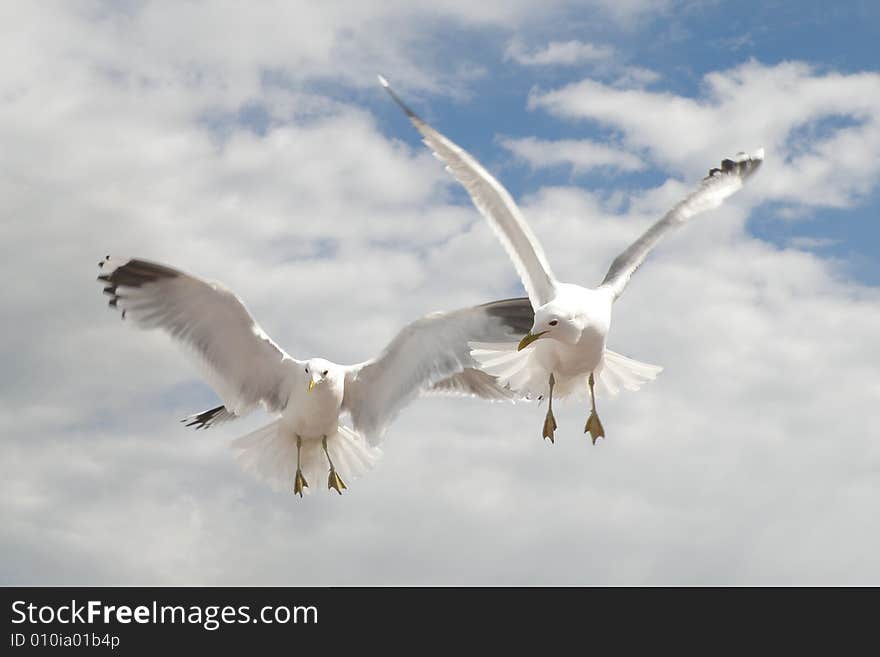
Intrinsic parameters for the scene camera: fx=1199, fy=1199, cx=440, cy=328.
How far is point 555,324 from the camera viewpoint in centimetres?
1002

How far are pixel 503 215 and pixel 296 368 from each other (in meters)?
2.55

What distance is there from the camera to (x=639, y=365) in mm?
11680

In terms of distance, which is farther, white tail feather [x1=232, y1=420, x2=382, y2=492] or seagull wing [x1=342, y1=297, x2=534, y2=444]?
white tail feather [x1=232, y1=420, x2=382, y2=492]

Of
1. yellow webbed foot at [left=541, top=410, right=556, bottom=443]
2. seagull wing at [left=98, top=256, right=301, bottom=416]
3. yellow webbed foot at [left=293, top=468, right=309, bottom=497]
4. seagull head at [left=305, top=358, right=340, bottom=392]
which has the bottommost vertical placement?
yellow webbed foot at [left=541, top=410, right=556, bottom=443]

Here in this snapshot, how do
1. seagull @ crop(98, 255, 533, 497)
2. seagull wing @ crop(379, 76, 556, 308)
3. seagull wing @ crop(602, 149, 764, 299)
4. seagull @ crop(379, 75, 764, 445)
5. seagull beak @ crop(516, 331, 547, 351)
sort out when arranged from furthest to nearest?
seagull @ crop(98, 255, 533, 497), seagull wing @ crop(602, 149, 764, 299), seagull wing @ crop(379, 76, 556, 308), seagull @ crop(379, 75, 764, 445), seagull beak @ crop(516, 331, 547, 351)

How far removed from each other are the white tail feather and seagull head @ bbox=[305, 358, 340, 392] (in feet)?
3.05

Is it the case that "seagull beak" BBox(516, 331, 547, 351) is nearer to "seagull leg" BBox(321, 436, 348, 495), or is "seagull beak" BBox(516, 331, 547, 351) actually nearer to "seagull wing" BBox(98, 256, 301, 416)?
"seagull wing" BBox(98, 256, 301, 416)

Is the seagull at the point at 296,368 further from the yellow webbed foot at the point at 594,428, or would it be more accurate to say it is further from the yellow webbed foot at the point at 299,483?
the yellow webbed foot at the point at 594,428

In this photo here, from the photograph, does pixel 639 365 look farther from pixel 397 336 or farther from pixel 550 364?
pixel 397 336

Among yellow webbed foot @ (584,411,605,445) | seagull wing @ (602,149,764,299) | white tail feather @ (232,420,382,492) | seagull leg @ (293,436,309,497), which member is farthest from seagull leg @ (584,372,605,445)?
seagull leg @ (293,436,309,497)

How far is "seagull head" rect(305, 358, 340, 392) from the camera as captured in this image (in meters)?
11.5
